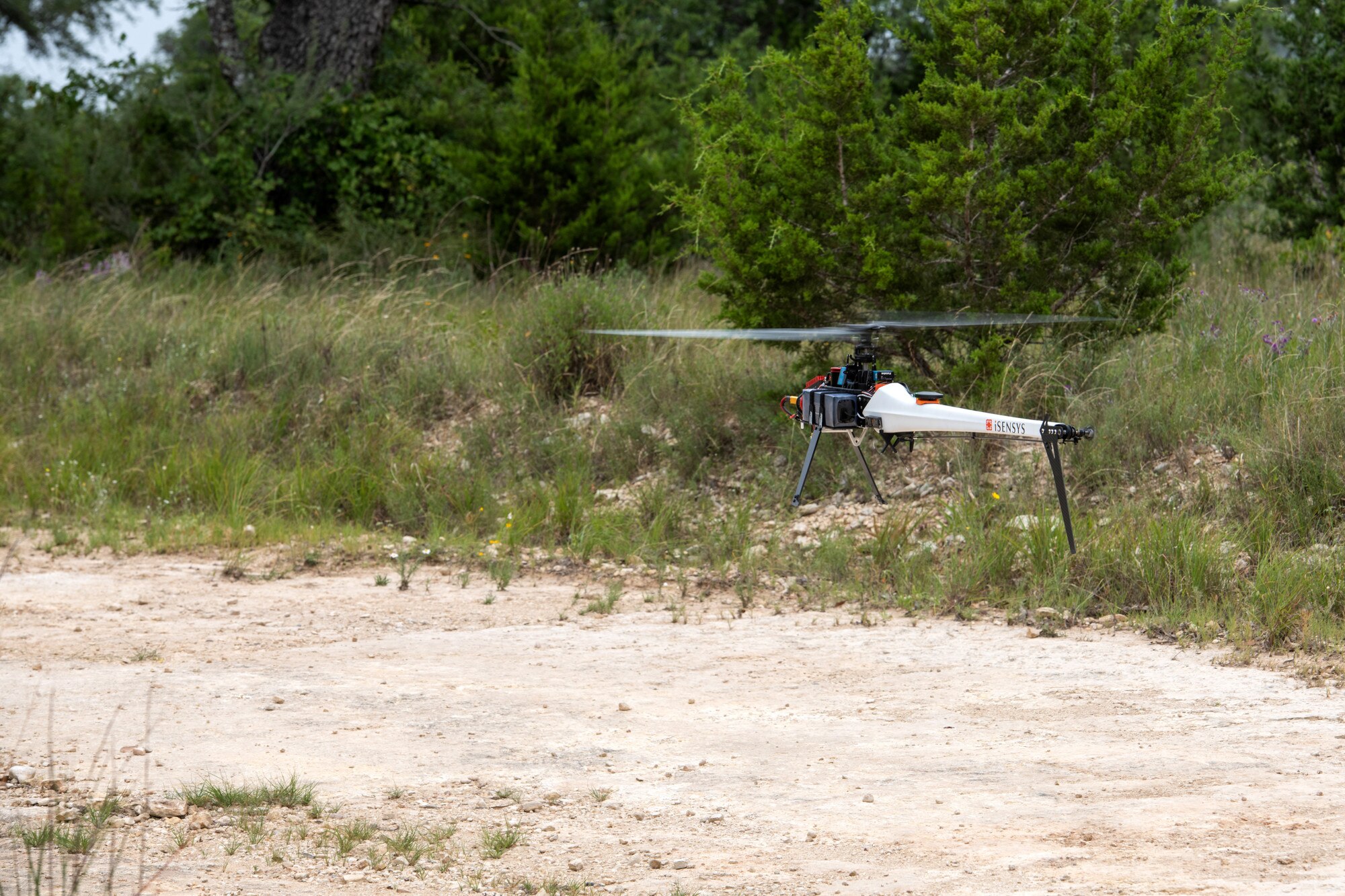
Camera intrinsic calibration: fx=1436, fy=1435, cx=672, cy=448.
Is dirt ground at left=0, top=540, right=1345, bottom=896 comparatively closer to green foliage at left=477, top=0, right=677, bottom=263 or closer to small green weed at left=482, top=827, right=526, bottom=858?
small green weed at left=482, top=827, right=526, bottom=858

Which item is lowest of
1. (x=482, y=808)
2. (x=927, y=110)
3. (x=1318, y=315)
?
(x=482, y=808)

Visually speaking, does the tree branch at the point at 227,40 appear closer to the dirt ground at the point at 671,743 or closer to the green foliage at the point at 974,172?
the green foliage at the point at 974,172

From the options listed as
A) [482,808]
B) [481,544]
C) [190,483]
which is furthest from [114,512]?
[482,808]

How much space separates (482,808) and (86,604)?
3.77m

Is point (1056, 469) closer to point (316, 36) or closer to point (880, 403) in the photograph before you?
point (880, 403)

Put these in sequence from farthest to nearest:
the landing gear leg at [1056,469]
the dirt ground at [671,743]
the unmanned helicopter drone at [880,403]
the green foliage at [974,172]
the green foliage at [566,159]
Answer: the green foliage at [566,159] → the green foliage at [974,172] → the unmanned helicopter drone at [880,403] → the landing gear leg at [1056,469] → the dirt ground at [671,743]

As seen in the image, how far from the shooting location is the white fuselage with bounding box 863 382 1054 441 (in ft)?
16.1

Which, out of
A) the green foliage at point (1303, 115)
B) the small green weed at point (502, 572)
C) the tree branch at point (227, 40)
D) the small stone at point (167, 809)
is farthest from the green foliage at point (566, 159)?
the small stone at point (167, 809)

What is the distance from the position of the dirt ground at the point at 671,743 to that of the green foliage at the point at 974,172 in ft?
7.44

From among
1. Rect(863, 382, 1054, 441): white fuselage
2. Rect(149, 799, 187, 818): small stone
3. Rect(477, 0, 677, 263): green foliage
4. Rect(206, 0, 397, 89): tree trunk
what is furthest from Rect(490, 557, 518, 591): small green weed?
Rect(206, 0, 397, 89): tree trunk

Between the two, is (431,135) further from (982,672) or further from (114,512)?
(982,672)

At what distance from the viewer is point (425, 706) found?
5.64 meters

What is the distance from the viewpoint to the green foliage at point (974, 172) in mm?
8148

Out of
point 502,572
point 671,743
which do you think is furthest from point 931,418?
point 502,572
